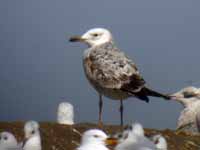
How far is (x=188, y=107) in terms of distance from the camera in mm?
21531

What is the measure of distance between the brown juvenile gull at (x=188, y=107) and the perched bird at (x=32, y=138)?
262 inches

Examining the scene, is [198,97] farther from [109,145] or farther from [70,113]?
[109,145]

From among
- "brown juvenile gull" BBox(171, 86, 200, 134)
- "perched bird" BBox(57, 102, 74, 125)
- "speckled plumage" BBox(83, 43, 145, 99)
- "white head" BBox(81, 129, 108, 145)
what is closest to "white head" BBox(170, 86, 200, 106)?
"brown juvenile gull" BBox(171, 86, 200, 134)

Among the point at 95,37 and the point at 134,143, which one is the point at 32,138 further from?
the point at 95,37

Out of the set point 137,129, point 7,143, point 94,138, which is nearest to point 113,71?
point 137,129

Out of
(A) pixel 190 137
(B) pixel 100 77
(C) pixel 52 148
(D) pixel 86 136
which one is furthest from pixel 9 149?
(A) pixel 190 137

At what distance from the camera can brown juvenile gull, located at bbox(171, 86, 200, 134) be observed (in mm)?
20250

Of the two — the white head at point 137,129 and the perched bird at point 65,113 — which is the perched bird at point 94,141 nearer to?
the white head at point 137,129

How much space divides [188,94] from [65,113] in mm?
6001

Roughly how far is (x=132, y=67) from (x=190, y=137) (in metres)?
1.76

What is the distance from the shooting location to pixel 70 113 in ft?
57.1

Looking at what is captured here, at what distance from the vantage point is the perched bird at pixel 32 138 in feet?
42.8

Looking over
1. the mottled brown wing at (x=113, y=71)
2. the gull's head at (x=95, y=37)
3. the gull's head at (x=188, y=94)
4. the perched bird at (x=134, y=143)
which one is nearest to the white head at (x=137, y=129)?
the perched bird at (x=134, y=143)

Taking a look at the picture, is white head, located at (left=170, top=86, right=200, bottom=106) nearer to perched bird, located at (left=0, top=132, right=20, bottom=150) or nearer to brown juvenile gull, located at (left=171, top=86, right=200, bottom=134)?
brown juvenile gull, located at (left=171, top=86, right=200, bottom=134)
